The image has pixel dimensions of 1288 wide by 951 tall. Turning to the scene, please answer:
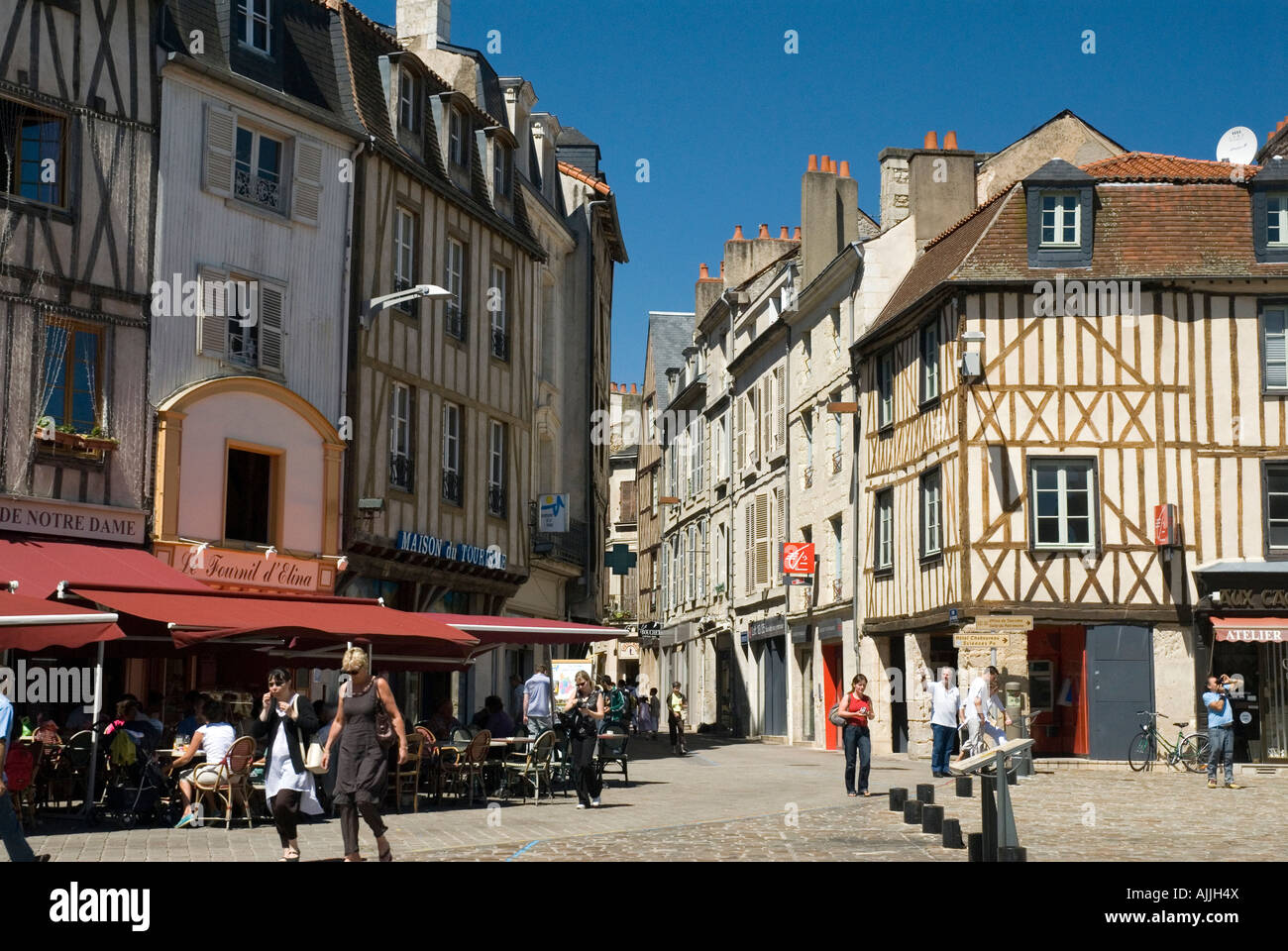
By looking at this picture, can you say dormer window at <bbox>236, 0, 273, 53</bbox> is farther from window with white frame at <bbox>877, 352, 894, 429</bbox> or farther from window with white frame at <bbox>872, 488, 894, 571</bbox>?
window with white frame at <bbox>872, 488, 894, 571</bbox>

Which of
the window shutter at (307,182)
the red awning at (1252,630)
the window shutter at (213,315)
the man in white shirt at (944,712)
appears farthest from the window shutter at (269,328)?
the red awning at (1252,630)

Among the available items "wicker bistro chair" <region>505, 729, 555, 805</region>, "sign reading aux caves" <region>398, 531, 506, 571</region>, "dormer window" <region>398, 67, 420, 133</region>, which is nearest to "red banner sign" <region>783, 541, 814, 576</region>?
"sign reading aux caves" <region>398, 531, 506, 571</region>

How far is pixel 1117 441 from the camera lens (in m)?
24.4

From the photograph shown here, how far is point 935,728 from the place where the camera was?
66.3 feet

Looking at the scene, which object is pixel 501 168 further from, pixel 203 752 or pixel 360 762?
pixel 360 762

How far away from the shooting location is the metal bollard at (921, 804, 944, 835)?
12.9m

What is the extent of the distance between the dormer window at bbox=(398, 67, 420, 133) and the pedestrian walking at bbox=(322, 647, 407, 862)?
14.3 m

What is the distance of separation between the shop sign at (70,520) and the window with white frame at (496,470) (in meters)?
8.21

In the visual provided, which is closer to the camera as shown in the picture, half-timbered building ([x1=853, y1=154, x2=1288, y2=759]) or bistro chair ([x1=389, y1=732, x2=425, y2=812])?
bistro chair ([x1=389, y1=732, x2=425, y2=812])

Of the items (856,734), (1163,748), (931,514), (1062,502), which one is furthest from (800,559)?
(856,734)

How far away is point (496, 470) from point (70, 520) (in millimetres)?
9535

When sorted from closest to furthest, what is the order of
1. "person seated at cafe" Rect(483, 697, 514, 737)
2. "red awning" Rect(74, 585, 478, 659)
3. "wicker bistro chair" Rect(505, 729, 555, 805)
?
"red awning" Rect(74, 585, 478, 659) < "wicker bistro chair" Rect(505, 729, 555, 805) < "person seated at cafe" Rect(483, 697, 514, 737)

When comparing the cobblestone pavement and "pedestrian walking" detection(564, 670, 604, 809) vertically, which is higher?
"pedestrian walking" detection(564, 670, 604, 809)
